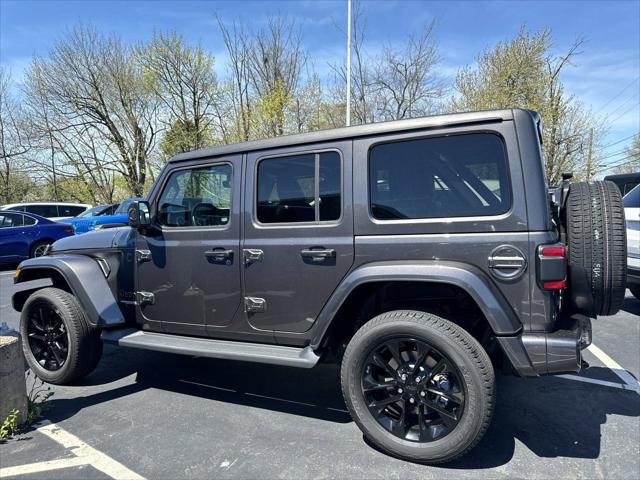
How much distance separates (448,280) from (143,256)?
99.9 inches

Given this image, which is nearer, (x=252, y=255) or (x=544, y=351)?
(x=544, y=351)

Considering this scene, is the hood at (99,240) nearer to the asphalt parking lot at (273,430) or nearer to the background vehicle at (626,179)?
the asphalt parking lot at (273,430)

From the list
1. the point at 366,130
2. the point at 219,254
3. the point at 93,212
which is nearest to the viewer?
the point at 366,130

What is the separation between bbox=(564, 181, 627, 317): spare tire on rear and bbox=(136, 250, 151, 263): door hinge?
315 centimetres

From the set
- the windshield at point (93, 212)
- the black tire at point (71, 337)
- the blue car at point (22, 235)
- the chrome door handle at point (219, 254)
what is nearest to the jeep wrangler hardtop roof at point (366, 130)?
the chrome door handle at point (219, 254)

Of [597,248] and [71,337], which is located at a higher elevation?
[597,248]

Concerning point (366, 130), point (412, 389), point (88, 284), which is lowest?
point (412, 389)

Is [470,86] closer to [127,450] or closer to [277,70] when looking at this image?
[277,70]

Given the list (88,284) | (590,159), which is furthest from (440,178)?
(590,159)

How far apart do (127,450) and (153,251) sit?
151 centimetres

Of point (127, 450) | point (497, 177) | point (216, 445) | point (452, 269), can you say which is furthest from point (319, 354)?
point (497, 177)

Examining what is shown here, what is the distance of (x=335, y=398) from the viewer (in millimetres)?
3594

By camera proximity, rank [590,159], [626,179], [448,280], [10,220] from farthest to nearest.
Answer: [590,159]
[10,220]
[626,179]
[448,280]

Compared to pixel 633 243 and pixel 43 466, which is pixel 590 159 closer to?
pixel 633 243
